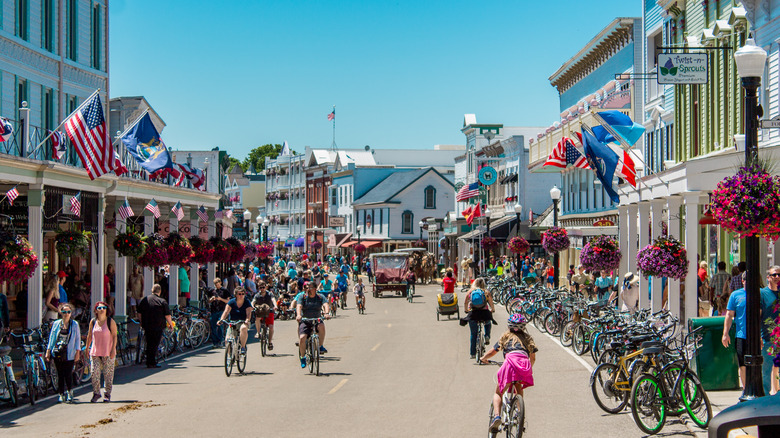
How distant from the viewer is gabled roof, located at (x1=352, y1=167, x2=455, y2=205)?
3620 inches

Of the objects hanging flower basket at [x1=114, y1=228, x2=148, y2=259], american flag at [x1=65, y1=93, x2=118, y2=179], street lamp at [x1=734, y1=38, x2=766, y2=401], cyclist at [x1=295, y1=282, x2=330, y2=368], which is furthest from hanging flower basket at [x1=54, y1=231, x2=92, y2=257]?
street lamp at [x1=734, y1=38, x2=766, y2=401]

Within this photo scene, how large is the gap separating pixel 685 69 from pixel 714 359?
6071 mm

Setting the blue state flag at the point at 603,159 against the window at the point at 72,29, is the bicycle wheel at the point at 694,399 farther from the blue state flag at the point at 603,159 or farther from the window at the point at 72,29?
the window at the point at 72,29

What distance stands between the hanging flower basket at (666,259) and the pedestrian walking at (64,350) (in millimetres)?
10328

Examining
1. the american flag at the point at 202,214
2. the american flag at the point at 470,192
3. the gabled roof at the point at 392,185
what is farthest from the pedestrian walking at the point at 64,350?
the gabled roof at the point at 392,185

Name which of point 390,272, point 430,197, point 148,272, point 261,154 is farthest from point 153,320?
point 261,154

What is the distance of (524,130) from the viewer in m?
75.7

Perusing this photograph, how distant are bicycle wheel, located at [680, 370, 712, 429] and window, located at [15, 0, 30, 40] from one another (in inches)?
774

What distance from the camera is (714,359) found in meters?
14.1

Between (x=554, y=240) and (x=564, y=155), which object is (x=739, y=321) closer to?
→ (x=564, y=155)

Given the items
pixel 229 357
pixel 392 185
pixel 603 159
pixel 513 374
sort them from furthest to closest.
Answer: pixel 392 185 → pixel 603 159 → pixel 229 357 → pixel 513 374

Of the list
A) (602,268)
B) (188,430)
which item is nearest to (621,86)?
(602,268)

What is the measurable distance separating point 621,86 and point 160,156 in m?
22.8

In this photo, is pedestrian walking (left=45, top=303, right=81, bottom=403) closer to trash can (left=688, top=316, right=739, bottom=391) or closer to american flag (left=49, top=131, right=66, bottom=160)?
american flag (left=49, top=131, right=66, bottom=160)
